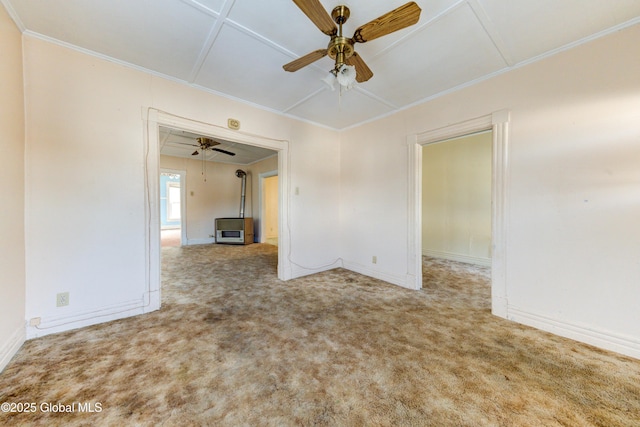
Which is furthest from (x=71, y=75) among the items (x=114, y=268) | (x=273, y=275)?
(x=273, y=275)

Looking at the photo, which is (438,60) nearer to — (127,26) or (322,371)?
(127,26)

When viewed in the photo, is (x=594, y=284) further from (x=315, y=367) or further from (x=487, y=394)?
(x=315, y=367)

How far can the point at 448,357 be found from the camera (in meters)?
1.64

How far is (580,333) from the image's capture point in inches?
72.5

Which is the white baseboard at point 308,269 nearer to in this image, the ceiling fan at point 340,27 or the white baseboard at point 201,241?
the ceiling fan at point 340,27

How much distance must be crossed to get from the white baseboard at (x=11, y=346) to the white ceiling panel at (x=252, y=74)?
2.62m

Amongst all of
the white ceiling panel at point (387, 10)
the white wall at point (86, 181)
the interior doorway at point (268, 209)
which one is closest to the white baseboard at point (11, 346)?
the white wall at point (86, 181)

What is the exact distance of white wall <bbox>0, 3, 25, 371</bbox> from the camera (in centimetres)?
152

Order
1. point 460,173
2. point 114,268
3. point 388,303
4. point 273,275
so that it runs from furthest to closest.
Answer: point 460,173 < point 273,275 < point 388,303 < point 114,268

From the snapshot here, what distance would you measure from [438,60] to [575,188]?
160 cm

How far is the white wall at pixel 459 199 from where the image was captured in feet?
14.1

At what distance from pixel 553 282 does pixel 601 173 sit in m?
0.96

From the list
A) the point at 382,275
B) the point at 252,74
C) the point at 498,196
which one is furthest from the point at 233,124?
the point at 498,196

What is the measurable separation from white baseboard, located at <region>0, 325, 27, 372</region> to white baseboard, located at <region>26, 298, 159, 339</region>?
93 mm
